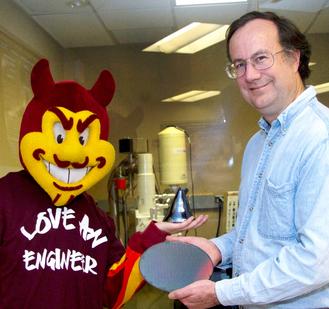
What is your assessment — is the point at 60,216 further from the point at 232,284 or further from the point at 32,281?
the point at 232,284

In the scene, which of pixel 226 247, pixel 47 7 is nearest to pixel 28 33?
pixel 47 7

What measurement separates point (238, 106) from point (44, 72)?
6.45 feet

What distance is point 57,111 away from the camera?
47.8 inches

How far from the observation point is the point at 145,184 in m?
2.39

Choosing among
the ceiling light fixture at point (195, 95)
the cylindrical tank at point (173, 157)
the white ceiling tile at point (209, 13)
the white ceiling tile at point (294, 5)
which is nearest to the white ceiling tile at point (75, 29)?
the white ceiling tile at point (209, 13)

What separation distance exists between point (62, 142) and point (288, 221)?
71 centimetres

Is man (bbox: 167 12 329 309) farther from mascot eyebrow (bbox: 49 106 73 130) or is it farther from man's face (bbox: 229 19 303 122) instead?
mascot eyebrow (bbox: 49 106 73 130)

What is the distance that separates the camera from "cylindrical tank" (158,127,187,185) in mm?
2508

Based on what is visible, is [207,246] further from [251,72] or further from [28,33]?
[28,33]

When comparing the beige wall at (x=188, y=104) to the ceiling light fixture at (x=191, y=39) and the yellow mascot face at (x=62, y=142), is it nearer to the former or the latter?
the ceiling light fixture at (x=191, y=39)

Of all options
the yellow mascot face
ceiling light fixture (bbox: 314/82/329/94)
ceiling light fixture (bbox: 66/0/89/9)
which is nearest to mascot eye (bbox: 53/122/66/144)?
the yellow mascot face

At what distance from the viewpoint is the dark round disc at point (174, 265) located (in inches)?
41.3

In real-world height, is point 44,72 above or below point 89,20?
below

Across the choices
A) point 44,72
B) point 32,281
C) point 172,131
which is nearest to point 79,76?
point 172,131
